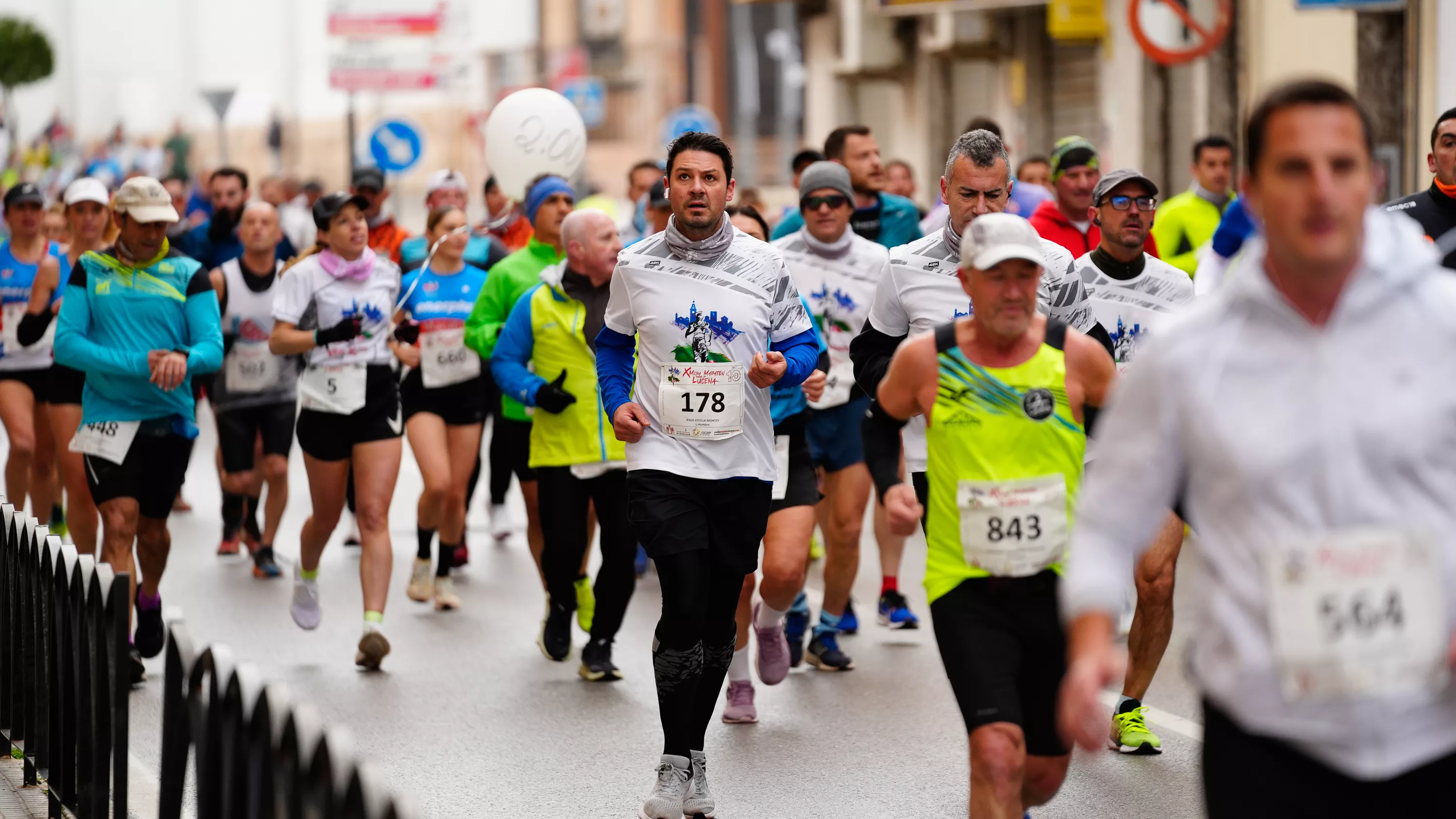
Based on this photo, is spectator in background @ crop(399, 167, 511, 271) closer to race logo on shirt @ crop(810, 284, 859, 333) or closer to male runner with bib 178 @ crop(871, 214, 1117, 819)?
race logo on shirt @ crop(810, 284, 859, 333)

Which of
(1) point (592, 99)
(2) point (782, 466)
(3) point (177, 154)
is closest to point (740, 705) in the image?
(2) point (782, 466)

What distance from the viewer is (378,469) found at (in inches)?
370

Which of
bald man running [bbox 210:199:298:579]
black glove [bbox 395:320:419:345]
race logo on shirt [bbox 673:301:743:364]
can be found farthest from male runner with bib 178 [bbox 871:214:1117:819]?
bald man running [bbox 210:199:298:579]

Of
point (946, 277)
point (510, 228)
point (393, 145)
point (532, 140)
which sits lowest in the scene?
point (946, 277)

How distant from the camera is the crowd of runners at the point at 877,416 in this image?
3324 mm

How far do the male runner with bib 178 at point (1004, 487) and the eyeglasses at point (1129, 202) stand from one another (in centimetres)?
231

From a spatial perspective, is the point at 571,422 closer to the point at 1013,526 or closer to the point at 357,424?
the point at 357,424

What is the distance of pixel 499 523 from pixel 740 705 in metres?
5.51

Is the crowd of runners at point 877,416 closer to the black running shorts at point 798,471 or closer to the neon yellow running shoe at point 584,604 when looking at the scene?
the black running shorts at point 798,471

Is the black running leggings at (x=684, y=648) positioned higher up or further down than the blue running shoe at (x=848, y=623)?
higher up

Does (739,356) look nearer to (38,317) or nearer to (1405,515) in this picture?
(1405,515)

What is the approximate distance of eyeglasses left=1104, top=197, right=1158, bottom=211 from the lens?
7.47 m

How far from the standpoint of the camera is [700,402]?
6.65 meters

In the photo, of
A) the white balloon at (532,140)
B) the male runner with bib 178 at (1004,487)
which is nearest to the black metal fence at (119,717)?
the male runner with bib 178 at (1004,487)
